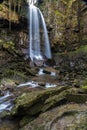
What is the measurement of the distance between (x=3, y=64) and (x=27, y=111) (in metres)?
9.34

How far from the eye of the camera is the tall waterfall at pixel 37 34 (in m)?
20.8

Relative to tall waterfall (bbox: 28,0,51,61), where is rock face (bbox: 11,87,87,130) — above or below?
below

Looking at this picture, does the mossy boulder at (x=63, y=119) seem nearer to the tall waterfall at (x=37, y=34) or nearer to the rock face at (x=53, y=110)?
the rock face at (x=53, y=110)

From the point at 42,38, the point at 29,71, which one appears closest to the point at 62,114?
the point at 29,71

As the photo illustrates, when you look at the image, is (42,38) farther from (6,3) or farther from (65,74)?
(65,74)

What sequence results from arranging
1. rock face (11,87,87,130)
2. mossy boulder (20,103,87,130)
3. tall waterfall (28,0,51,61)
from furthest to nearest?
tall waterfall (28,0,51,61)
rock face (11,87,87,130)
mossy boulder (20,103,87,130)

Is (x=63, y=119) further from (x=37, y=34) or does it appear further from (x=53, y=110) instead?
(x=37, y=34)

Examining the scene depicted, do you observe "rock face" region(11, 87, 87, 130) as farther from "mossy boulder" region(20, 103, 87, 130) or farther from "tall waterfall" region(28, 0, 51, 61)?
"tall waterfall" region(28, 0, 51, 61)

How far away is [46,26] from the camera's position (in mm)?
21672

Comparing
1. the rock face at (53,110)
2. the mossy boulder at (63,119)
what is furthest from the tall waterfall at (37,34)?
the mossy boulder at (63,119)

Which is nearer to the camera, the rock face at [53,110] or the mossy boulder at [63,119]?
the mossy boulder at [63,119]

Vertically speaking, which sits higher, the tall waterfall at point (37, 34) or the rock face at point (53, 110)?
the tall waterfall at point (37, 34)

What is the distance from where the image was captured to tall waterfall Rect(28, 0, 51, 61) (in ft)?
68.3

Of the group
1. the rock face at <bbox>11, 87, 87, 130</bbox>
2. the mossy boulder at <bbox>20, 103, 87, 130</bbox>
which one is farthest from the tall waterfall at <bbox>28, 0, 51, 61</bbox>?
the mossy boulder at <bbox>20, 103, 87, 130</bbox>
